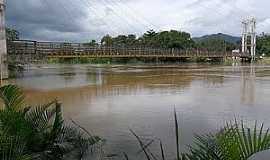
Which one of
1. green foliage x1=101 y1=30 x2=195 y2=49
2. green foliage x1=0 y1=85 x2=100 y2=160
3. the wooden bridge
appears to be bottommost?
green foliage x1=0 y1=85 x2=100 y2=160

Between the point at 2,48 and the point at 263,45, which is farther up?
the point at 263,45

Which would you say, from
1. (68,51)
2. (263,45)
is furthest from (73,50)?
(263,45)

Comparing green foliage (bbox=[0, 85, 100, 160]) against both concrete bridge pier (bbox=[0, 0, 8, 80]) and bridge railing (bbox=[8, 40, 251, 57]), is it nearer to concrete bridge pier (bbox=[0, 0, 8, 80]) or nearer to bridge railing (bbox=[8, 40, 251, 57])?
concrete bridge pier (bbox=[0, 0, 8, 80])

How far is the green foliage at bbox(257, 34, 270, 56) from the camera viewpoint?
358 ft

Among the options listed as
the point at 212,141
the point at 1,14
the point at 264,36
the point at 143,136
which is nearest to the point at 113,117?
the point at 143,136

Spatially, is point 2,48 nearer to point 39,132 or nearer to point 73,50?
point 73,50

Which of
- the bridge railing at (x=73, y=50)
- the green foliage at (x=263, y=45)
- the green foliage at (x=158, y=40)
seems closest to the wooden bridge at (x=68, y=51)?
the bridge railing at (x=73, y=50)

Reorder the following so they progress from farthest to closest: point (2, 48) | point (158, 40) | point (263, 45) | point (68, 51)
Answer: point (263, 45) → point (158, 40) → point (68, 51) → point (2, 48)

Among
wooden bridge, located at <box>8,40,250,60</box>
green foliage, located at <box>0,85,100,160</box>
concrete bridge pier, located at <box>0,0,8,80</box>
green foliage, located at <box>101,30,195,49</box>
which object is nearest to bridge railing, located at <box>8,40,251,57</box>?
wooden bridge, located at <box>8,40,250,60</box>

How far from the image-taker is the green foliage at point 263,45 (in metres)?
109

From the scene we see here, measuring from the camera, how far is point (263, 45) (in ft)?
368

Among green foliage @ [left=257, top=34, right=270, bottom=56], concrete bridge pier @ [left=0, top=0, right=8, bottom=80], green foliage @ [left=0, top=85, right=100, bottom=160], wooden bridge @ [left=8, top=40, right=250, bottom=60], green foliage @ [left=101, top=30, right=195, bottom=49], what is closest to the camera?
green foliage @ [left=0, top=85, right=100, bottom=160]

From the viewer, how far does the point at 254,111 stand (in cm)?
1129

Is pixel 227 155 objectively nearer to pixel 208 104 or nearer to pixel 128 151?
pixel 128 151
